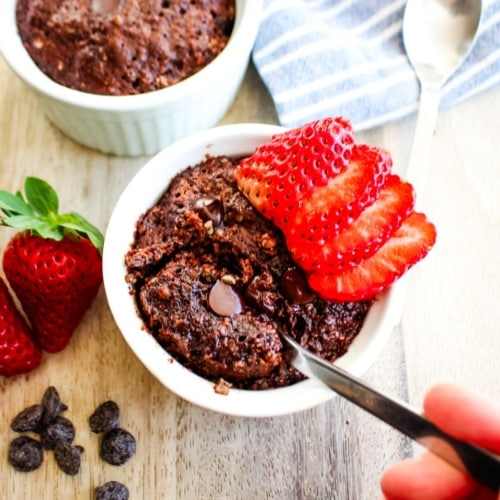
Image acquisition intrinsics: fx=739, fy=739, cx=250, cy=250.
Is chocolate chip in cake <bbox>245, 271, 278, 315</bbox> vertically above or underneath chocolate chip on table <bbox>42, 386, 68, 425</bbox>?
above

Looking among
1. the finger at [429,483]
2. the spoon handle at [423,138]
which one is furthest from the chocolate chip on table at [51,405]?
the spoon handle at [423,138]

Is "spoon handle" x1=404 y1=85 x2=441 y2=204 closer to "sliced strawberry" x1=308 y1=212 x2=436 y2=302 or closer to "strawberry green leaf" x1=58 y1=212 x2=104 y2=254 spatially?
"sliced strawberry" x1=308 y1=212 x2=436 y2=302

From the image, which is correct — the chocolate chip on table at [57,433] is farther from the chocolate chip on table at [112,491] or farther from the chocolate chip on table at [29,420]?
the chocolate chip on table at [112,491]

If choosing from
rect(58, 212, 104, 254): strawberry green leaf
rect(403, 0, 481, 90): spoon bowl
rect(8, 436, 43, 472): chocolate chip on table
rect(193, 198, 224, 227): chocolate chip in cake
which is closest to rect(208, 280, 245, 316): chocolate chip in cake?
rect(193, 198, 224, 227): chocolate chip in cake

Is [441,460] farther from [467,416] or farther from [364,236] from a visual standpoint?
[364,236]

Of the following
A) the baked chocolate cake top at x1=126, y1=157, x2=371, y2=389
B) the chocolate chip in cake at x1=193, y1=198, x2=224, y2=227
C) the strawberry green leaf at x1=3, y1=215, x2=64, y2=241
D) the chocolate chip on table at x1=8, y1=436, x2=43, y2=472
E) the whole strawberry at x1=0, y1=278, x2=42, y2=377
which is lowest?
the chocolate chip on table at x1=8, y1=436, x2=43, y2=472
